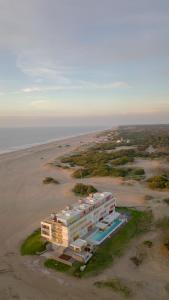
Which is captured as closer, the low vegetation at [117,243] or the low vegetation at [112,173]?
the low vegetation at [117,243]

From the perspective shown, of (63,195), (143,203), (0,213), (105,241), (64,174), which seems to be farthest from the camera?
(64,174)

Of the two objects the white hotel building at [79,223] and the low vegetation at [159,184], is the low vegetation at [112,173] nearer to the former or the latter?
the low vegetation at [159,184]

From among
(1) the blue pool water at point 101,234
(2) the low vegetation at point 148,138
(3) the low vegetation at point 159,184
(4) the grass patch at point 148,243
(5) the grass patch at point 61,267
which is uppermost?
(2) the low vegetation at point 148,138

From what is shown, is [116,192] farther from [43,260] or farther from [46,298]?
[46,298]

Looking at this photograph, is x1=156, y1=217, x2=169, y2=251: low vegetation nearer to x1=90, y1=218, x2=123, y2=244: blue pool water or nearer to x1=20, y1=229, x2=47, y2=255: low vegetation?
x1=90, y1=218, x2=123, y2=244: blue pool water

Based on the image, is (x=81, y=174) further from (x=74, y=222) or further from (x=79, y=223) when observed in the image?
(x=74, y=222)

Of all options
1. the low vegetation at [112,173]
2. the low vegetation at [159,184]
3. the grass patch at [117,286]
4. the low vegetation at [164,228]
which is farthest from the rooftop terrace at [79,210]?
the low vegetation at [112,173]


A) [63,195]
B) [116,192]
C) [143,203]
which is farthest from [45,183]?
[143,203]
